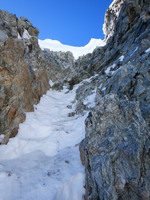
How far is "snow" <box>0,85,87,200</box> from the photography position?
7445 millimetres

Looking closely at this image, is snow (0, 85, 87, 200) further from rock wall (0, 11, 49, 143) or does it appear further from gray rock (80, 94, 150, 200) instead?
gray rock (80, 94, 150, 200)

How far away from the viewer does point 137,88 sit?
11.4 metres

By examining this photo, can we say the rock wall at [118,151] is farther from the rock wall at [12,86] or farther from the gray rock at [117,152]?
the rock wall at [12,86]

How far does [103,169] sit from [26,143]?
25.0ft

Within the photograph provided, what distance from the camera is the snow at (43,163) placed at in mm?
7445

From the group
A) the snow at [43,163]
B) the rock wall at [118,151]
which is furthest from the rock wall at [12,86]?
the rock wall at [118,151]

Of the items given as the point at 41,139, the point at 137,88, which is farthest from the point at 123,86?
the point at 41,139

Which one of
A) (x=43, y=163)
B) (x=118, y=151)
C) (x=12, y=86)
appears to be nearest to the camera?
(x=118, y=151)

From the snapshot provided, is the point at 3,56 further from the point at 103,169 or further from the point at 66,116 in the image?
the point at 103,169

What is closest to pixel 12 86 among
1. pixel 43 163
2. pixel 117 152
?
pixel 43 163

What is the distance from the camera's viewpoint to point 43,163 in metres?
10.0

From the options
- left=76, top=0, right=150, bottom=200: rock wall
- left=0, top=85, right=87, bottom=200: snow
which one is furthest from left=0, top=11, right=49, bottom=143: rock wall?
left=76, top=0, right=150, bottom=200: rock wall

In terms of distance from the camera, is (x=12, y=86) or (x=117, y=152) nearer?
(x=117, y=152)

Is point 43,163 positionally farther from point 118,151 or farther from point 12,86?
point 12,86
